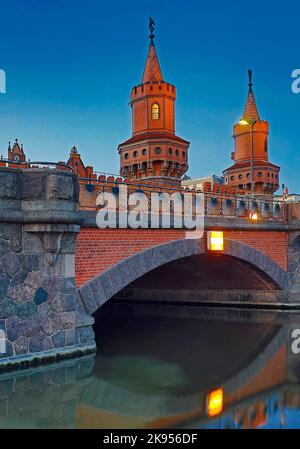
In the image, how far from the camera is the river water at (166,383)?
27.0 feet

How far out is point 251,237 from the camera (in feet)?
59.5

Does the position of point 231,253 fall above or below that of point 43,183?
below

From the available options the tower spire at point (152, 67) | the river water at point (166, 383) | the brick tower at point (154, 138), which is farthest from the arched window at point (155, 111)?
the river water at point (166, 383)

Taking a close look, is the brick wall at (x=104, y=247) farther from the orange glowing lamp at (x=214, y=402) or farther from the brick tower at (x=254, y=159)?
the brick tower at (x=254, y=159)

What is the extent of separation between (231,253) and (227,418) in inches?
353

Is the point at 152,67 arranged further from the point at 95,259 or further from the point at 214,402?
the point at 214,402

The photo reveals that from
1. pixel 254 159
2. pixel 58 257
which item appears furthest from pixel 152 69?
pixel 58 257

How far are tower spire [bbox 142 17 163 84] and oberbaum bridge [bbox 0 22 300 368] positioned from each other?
15680mm

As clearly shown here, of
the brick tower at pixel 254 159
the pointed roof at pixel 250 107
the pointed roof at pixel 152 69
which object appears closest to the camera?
the pointed roof at pixel 152 69

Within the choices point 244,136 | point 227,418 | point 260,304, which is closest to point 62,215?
point 227,418

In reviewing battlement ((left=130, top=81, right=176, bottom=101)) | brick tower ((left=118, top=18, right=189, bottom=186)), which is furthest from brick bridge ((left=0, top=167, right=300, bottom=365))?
battlement ((left=130, top=81, right=176, bottom=101))

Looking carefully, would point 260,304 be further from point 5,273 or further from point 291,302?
point 5,273

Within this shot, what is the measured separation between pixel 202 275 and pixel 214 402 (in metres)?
12.0

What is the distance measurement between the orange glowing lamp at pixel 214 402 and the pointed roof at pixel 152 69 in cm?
2876
